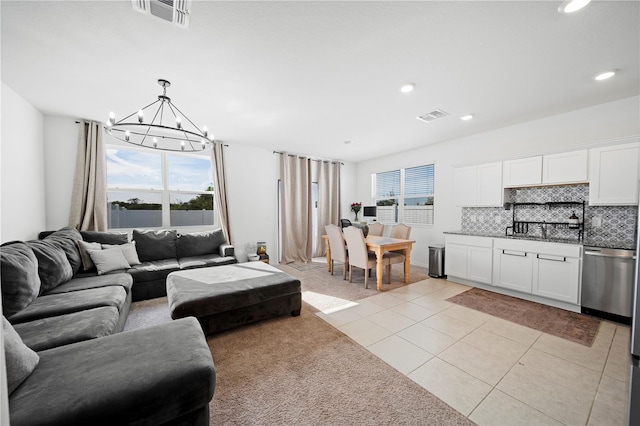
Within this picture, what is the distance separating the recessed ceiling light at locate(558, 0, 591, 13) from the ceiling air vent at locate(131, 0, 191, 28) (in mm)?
2497

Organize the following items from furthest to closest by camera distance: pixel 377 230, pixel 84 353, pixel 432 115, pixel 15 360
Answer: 1. pixel 377 230
2. pixel 432 115
3. pixel 84 353
4. pixel 15 360

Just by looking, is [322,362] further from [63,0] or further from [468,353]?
[63,0]

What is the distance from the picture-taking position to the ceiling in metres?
1.72

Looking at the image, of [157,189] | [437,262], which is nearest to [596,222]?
[437,262]

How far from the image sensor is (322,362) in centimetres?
201

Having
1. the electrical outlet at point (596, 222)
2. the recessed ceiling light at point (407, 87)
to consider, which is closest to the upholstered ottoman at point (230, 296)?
the recessed ceiling light at point (407, 87)

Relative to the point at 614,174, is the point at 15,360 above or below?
below

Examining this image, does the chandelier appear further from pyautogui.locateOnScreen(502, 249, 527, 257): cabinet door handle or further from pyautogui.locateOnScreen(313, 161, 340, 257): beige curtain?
pyautogui.locateOnScreen(502, 249, 527, 257): cabinet door handle

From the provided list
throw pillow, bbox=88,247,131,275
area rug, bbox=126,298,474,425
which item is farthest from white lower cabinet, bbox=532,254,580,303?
throw pillow, bbox=88,247,131,275

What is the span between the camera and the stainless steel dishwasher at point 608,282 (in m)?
2.60

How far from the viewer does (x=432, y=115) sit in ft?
11.4

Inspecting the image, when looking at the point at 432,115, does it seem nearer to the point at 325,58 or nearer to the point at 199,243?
the point at 325,58

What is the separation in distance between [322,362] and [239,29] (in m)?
2.72

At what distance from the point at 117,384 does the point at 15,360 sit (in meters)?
0.48
